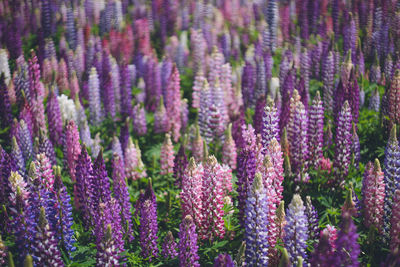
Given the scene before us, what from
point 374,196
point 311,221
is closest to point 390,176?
point 374,196

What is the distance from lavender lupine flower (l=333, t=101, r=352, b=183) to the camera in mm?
7906

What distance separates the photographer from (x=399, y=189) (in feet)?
21.0

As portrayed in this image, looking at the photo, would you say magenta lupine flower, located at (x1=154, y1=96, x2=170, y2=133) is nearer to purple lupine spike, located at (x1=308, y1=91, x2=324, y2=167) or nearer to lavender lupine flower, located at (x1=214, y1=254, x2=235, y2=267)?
purple lupine spike, located at (x1=308, y1=91, x2=324, y2=167)

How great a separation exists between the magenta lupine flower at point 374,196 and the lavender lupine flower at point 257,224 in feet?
5.50

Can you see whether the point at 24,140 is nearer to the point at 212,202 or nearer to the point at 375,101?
the point at 212,202

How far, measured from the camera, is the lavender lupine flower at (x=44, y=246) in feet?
18.3

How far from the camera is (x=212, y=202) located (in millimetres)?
6867

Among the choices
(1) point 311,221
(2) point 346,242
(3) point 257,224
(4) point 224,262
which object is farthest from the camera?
(1) point 311,221

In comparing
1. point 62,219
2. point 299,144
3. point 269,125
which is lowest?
point 62,219

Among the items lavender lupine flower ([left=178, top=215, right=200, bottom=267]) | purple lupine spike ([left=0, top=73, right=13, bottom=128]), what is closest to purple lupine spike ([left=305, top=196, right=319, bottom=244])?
lavender lupine flower ([left=178, top=215, right=200, bottom=267])

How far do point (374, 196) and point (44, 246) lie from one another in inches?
174

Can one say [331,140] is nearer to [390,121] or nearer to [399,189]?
[390,121]

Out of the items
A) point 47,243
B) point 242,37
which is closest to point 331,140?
point 47,243

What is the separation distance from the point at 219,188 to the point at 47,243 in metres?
2.47
